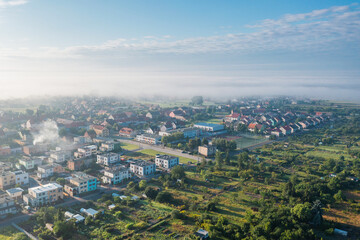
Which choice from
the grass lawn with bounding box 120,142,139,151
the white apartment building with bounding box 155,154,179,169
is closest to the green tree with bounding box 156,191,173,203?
the white apartment building with bounding box 155,154,179,169

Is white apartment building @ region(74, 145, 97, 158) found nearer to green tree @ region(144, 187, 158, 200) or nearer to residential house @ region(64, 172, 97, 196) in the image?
residential house @ region(64, 172, 97, 196)

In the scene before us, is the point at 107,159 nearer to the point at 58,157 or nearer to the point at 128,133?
the point at 58,157

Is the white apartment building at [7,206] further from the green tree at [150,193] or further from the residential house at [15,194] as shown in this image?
the green tree at [150,193]

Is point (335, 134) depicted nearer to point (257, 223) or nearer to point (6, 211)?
point (257, 223)

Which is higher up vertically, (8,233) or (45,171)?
(45,171)

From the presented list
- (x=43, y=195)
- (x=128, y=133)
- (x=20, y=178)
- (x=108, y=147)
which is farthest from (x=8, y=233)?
(x=128, y=133)
